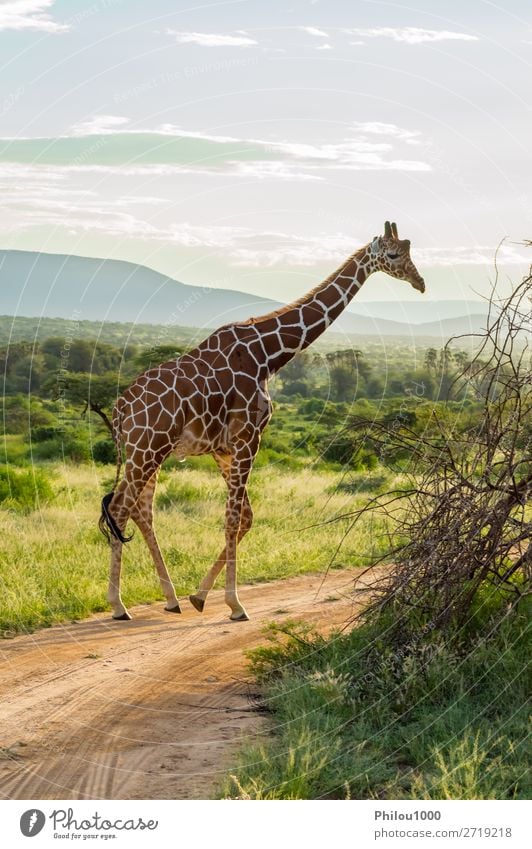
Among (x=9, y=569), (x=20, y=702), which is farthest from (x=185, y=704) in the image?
(x=9, y=569)

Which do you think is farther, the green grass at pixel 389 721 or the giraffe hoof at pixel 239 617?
the giraffe hoof at pixel 239 617

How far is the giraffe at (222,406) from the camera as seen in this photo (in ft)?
32.3

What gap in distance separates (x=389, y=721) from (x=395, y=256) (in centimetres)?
485

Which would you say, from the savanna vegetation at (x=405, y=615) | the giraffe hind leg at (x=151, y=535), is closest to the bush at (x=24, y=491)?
the savanna vegetation at (x=405, y=615)

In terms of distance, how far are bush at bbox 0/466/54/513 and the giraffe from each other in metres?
5.21

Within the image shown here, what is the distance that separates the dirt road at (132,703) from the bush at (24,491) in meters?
5.31

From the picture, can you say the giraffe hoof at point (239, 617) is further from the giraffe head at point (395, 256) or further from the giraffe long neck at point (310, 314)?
the giraffe head at point (395, 256)

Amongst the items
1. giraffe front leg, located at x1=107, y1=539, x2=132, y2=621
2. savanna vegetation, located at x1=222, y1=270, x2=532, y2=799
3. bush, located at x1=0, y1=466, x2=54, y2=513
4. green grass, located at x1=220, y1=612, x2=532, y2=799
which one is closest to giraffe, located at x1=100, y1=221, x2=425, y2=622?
giraffe front leg, located at x1=107, y1=539, x2=132, y2=621

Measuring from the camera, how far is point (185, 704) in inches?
297

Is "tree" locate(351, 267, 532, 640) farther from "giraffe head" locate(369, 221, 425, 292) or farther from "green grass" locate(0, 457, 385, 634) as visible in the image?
"giraffe head" locate(369, 221, 425, 292)

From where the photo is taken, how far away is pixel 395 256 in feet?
34.1
